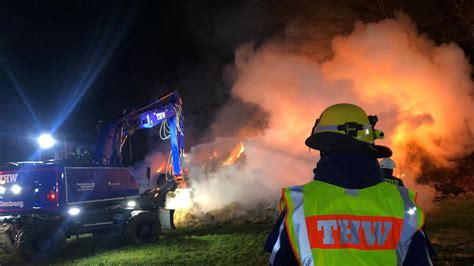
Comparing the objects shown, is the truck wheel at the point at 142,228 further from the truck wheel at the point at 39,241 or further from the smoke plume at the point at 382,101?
the smoke plume at the point at 382,101

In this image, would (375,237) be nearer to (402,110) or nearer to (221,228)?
(221,228)

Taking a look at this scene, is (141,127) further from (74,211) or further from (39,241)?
(39,241)

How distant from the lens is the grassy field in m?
8.17

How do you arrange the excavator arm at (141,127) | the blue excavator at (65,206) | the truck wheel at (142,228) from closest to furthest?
the blue excavator at (65,206)
the truck wheel at (142,228)
the excavator arm at (141,127)

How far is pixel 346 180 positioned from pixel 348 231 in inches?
8.7

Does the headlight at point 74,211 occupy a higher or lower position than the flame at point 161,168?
lower

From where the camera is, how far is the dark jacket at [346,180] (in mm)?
1984

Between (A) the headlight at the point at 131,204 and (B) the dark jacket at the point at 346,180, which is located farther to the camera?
(A) the headlight at the point at 131,204

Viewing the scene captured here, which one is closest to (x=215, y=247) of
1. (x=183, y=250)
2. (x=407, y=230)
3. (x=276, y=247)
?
(x=183, y=250)

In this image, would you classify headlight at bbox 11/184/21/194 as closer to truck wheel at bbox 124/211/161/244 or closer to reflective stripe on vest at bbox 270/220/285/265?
truck wheel at bbox 124/211/161/244

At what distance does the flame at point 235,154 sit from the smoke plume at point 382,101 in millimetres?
251

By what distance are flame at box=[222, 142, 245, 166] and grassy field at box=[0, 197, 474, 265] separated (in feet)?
16.4

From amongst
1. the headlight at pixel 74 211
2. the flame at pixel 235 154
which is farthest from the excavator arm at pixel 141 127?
the flame at pixel 235 154

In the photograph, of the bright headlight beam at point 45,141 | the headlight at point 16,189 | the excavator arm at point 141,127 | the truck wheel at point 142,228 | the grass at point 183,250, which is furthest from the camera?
the excavator arm at point 141,127
